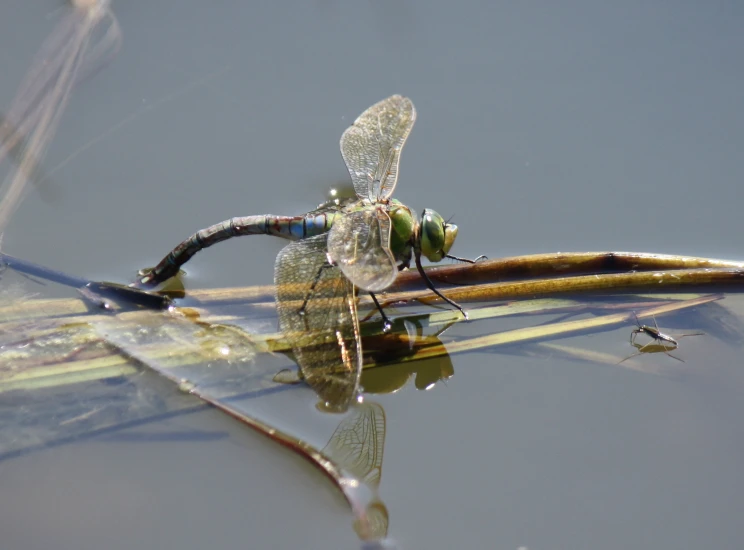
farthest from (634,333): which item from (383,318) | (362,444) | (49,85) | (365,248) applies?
(49,85)

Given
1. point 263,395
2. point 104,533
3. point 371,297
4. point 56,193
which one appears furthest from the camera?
point 56,193

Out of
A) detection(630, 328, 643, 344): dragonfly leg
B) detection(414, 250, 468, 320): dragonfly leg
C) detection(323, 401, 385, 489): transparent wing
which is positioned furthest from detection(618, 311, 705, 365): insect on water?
detection(323, 401, 385, 489): transparent wing

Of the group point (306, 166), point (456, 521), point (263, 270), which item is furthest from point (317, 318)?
point (306, 166)

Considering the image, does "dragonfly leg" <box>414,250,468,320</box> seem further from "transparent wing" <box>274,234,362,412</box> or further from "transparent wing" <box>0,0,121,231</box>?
"transparent wing" <box>0,0,121,231</box>

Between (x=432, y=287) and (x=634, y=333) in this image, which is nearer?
(x=634, y=333)

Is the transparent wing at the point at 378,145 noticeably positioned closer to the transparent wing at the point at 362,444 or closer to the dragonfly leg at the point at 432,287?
the dragonfly leg at the point at 432,287

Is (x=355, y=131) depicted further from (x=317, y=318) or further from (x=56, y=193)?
(x=56, y=193)

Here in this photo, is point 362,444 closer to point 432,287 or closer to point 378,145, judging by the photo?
point 432,287
